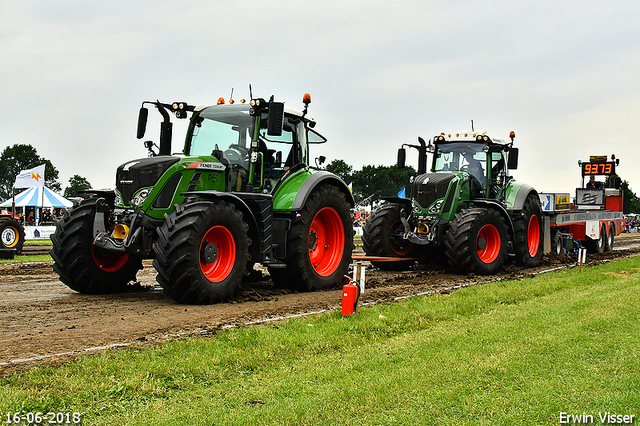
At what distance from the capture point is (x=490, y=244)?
44.4 ft

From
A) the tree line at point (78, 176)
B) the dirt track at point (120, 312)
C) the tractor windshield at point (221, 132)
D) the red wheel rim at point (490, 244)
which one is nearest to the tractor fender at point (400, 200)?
the red wheel rim at point (490, 244)

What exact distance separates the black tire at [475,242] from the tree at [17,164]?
69775 millimetres

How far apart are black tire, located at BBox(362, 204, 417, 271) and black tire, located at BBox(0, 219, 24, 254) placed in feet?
35.3

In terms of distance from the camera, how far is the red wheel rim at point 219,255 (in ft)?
28.0

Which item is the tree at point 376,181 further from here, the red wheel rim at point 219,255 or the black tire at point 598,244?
the red wheel rim at point 219,255

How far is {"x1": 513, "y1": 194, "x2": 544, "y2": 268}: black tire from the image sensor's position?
47.1 ft

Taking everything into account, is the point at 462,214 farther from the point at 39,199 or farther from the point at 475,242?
the point at 39,199

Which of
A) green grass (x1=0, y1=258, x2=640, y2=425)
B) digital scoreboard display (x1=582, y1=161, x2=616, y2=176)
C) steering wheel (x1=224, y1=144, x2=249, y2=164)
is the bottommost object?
green grass (x1=0, y1=258, x2=640, y2=425)

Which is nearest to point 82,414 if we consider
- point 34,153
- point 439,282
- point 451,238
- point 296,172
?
point 296,172

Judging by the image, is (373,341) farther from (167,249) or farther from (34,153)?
(34,153)

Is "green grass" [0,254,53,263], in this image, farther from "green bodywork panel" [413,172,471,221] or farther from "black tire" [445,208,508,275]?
"black tire" [445,208,508,275]

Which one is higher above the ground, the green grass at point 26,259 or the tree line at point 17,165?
the tree line at point 17,165

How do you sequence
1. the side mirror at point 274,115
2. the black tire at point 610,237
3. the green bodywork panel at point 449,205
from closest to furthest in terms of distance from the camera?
the side mirror at point 274,115 → the green bodywork panel at point 449,205 → the black tire at point 610,237

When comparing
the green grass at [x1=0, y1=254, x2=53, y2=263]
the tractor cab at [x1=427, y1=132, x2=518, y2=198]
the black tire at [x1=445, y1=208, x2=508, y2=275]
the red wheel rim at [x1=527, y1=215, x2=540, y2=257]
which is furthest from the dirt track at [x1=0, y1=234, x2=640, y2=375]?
the green grass at [x1=0, y1=254, x2=53, y2=263]
